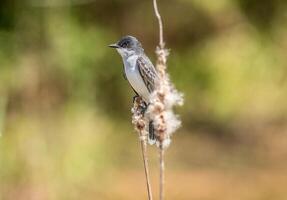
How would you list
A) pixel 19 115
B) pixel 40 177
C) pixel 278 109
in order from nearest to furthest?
pixel 40 177
pixel 19 115
pixel 278 109

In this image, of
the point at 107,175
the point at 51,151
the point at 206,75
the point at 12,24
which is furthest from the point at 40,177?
the point at 206,75

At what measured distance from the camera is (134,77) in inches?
121

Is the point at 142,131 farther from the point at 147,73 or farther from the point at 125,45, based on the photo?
the point at 125,45

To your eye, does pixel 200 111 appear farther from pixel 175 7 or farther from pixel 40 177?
pixel 40 177

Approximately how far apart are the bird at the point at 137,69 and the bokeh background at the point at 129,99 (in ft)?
14.0

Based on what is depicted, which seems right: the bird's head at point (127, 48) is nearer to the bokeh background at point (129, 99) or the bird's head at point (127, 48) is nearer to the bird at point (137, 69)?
the bird at point (137, 69)

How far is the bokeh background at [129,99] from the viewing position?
27.1 feet

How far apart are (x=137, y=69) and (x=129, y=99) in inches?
279

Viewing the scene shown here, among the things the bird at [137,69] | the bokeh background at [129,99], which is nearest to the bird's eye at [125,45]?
the bird at [137,69]

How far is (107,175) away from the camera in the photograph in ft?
28.6

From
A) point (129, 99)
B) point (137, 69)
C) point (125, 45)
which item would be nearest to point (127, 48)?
point (125, 45)

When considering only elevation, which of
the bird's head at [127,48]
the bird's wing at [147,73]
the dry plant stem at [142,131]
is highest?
the bird's head at [127,48]

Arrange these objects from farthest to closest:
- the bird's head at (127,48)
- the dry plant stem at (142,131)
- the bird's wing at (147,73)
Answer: the bird's head at (127,48) < the bird's wing at (147,73) < the dry plant stem at (142,131)

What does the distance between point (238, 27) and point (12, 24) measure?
7.52 feet
